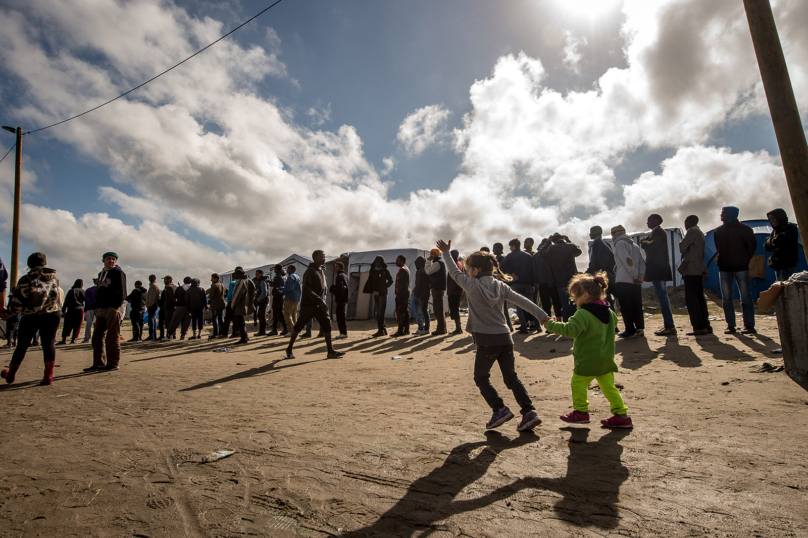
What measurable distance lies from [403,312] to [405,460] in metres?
7.49

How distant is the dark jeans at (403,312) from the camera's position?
1006cm

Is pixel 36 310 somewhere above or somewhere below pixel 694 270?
below

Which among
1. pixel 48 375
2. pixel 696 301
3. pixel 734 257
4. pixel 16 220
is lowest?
pixel 48 375

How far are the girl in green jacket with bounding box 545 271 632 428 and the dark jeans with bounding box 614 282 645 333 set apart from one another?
420 cm

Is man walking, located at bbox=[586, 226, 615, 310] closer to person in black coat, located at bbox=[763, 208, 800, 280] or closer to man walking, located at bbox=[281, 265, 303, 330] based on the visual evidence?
person in black coat, located at bbox=[763, 208, 800, 280]

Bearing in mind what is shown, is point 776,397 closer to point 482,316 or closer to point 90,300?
point 482,316

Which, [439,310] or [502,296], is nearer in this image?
[502,296]

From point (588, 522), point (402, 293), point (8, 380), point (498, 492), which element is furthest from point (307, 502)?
point (402, 293)

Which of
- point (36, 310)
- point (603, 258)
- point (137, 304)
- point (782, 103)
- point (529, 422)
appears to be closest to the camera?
point (529, 422)

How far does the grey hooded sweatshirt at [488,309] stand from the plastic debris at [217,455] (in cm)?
198

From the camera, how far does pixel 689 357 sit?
227 inches

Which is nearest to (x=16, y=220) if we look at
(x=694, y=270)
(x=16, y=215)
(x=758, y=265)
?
(x=16, y=215)

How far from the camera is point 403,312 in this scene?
10203 mm

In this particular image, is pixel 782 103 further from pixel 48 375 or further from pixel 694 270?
pixel 48 375
